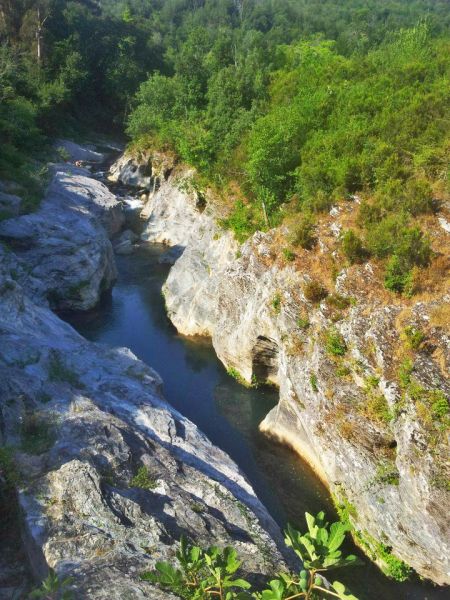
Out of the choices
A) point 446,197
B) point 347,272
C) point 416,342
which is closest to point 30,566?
point 416,342

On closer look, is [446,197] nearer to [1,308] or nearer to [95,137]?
[1,308]

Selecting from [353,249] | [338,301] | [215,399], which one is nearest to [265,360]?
[215,399]

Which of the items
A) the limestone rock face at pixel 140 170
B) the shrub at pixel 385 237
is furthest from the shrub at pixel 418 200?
the limestone rock face at pixel 140 170

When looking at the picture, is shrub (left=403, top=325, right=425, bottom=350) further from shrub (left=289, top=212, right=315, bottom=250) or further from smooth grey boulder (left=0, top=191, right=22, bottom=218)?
smooth grey boulder (left=0, top=191, right=22, bottom=218)

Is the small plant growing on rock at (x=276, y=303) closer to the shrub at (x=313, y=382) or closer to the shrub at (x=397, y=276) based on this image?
the shrub at (x=313, y=382)

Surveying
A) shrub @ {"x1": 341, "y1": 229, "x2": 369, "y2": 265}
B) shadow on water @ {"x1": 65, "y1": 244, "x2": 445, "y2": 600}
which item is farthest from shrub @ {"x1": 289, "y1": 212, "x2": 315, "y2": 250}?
shadow on water @ {"x1": 65, "y1": 244, "x2": 445, "y2": 600}

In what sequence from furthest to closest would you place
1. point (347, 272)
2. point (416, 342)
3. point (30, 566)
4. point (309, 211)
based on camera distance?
1. point (309, 211)
2. point (347, 272)
3. point (416, 342)
4. point (30, 566)

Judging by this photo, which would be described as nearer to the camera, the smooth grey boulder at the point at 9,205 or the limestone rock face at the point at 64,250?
the limestone rock face at the point at 64,250
